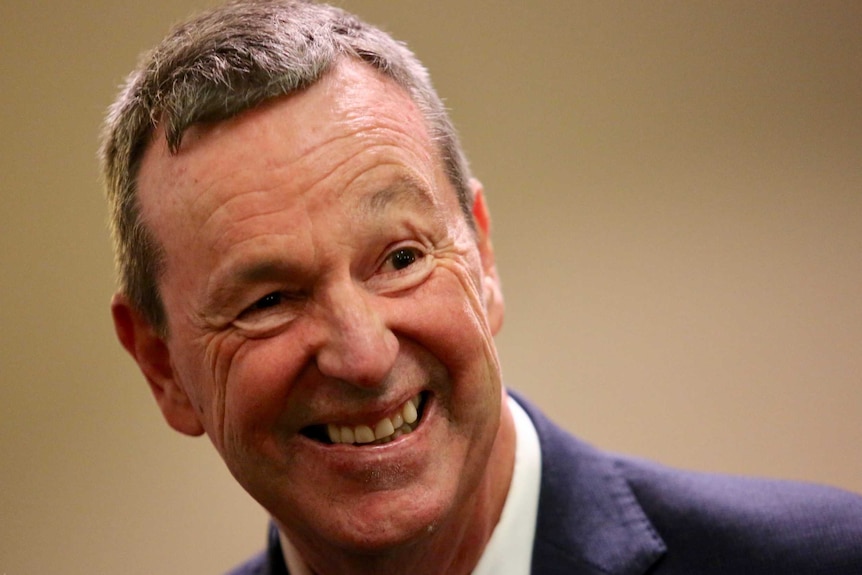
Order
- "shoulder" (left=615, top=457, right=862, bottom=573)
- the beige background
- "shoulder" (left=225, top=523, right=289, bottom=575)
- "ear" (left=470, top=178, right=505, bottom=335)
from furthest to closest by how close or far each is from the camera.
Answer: the beige background → "shoulder" (left=225, top=523, right=289, bottom=575) → "ear" (left=470, top=178, right=505, bottom=335) → "shoulder" (left=615, top=457, right=862, bottom=573)

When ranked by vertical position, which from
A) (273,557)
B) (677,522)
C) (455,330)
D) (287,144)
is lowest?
(273,557)

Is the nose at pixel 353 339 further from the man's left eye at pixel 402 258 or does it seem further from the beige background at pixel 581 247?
the beige background at pixel 581 247

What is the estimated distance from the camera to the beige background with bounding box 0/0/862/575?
2266mm

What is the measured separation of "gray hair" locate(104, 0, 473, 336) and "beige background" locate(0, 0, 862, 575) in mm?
975

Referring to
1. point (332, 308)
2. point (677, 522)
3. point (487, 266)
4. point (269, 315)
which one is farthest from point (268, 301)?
point (677, 522)

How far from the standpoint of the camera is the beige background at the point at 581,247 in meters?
2.27

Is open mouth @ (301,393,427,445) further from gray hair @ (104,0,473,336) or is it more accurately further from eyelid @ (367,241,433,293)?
gray hair @ (104,0,473,336)

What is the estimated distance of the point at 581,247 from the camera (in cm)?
239

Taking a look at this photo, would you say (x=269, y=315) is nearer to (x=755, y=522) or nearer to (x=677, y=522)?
(x=677, y=522)

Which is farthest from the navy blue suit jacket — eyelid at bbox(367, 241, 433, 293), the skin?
eyelid at bbox(367, 241, 433, 293)

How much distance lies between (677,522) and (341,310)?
723 millimetres

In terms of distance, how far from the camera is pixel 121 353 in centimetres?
242

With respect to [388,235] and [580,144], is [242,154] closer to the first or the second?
[388,235]

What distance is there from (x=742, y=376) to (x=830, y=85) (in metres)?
0.82
